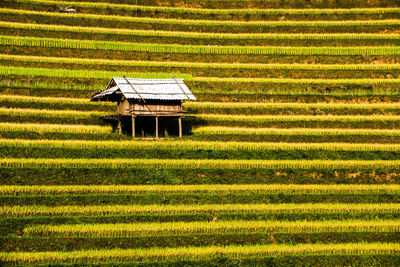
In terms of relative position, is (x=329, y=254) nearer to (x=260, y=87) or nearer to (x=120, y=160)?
(x=120, y=160)

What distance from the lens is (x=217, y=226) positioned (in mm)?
22609

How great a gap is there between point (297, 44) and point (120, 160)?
1735 cm

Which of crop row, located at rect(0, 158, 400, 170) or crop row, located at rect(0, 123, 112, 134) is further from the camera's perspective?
crop row, located at rect(0, 123, 112, 134)

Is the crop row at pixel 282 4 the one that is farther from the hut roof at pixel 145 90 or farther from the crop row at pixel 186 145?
the crop row at pixel 186 145

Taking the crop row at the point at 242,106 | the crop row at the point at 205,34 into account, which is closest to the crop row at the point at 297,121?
the crop row at the point at 242,106

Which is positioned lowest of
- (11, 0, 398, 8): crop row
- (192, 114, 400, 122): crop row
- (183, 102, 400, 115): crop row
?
(192, 114, 400, 122): crop row

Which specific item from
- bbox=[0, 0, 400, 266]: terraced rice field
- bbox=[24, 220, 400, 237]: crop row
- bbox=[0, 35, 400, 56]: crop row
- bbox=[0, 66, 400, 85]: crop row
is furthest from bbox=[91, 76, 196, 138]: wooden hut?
bbox=[0, 35, 400, 56]: crop row

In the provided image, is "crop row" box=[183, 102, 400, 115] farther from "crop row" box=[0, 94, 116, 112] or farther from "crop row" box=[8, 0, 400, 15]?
"crop row" box=[8, 0, 400, 15]

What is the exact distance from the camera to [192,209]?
23406mm

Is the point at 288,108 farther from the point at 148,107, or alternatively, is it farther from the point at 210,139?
the point at 148,107

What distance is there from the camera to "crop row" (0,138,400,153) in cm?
2591

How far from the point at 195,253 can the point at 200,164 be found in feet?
18.3

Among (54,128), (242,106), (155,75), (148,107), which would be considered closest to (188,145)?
(148,107)

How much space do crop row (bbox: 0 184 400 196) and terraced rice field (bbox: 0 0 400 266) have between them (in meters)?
0.07
